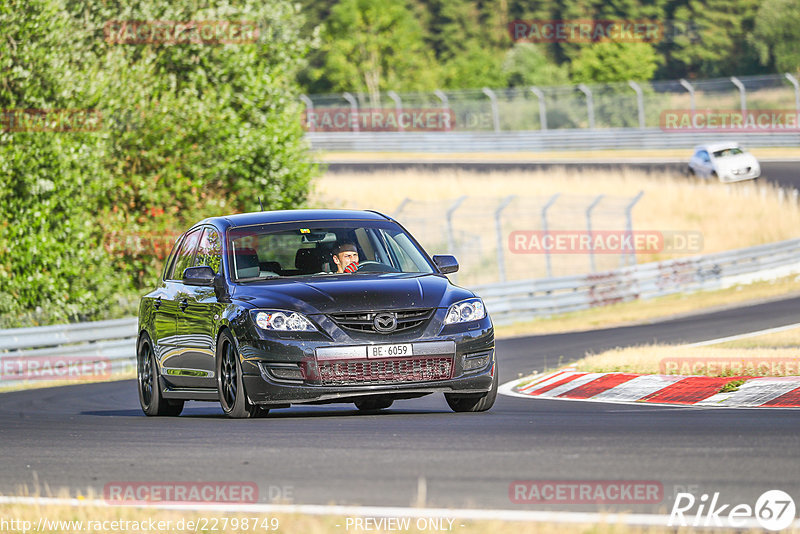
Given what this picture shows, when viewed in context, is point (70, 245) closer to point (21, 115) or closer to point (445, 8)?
point (21, 115)

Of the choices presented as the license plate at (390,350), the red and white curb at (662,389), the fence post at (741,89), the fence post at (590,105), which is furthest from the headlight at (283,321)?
the fence post at (590,105)

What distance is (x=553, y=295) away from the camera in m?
29.2

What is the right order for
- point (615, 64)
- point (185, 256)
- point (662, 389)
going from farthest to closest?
1. point (615, 64)
2. point (185, 256)
3. point (662, 389)

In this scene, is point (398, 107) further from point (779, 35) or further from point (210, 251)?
point (210, 251)

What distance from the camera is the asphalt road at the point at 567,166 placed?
46.5m

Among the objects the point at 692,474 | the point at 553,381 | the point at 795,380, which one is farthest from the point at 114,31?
the point at 692,474

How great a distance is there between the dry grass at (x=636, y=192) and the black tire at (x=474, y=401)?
1062 inches

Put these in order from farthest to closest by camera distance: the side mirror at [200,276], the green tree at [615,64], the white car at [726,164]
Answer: the green tree at [615,64] < the white car at [726,164] < the side mirror at [200,276]

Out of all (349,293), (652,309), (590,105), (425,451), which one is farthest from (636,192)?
(425,451)

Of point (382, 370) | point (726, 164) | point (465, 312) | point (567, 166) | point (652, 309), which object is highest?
point (465, 312)

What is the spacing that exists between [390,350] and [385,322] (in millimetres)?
203

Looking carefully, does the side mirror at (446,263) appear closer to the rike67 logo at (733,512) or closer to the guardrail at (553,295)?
the rike67 logo at (733,512)

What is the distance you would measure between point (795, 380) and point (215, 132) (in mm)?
18607

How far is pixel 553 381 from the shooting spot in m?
14.2
